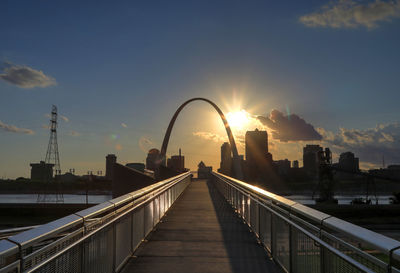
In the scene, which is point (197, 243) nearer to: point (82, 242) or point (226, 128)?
point (82, 242)

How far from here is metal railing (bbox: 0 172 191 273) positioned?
116 inches

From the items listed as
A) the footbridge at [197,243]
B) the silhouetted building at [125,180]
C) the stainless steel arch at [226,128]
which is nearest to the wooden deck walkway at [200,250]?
the footbridge at [197,243]

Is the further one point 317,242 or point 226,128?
point 226,128

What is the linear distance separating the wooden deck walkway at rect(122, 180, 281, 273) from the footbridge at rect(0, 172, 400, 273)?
0.05 feet

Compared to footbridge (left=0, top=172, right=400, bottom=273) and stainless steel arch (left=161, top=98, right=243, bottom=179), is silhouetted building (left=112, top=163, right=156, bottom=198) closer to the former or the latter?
footbridge (left=0, top=172, right=400, bottom=273)

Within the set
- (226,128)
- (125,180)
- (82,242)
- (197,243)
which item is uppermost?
(226,128)

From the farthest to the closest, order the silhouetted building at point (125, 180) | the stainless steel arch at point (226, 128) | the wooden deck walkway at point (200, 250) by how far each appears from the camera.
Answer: the stainless steel arch at point (226, 128) < the silhouetted building at point (125, 180) < the wooden deck walkway at point (200, 250)

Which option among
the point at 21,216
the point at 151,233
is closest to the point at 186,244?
the point at 151,233

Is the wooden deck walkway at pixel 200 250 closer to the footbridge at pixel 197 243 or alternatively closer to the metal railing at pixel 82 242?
the footbridge at pixel 197 243

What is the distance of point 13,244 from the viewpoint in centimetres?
281

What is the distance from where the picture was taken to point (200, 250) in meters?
7.62

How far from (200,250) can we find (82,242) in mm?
3792

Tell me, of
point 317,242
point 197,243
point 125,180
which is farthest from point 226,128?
point 317,242

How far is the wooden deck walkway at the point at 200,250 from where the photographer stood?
6.31 meters
